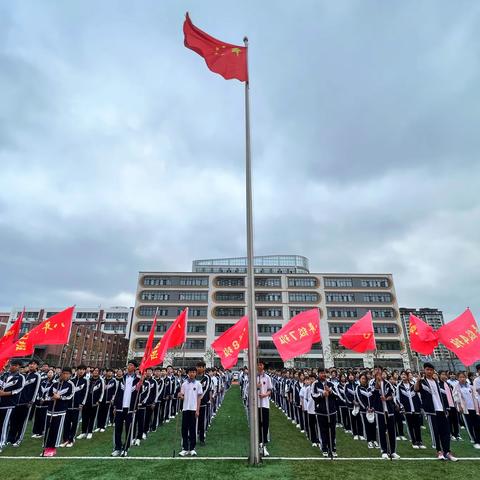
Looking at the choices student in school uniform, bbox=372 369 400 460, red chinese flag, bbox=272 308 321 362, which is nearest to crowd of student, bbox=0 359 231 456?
red chinese flag, bbox=272 308 321 362

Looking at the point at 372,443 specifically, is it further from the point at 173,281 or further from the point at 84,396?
the point at 173,281

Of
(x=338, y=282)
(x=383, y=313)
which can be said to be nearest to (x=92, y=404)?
(x=338, y=282)

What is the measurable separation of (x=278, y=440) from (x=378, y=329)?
188 feet

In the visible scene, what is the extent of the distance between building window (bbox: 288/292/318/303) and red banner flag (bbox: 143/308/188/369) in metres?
56.0

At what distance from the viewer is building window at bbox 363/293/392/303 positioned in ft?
208

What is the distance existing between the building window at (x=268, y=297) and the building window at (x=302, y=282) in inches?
126

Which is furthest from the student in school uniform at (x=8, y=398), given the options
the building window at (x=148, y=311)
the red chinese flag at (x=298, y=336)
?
the building window at (x=148, y=311)

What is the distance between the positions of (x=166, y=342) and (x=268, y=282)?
57.3 metres

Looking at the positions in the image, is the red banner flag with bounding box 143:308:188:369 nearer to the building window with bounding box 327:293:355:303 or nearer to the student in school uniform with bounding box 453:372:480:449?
the student in school uniform with bounding box 453:372:480:449

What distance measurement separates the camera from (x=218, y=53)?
32.8 ft

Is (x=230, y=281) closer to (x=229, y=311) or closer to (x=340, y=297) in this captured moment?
(x=229, y=311)

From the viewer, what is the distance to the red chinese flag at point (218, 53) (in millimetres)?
9820

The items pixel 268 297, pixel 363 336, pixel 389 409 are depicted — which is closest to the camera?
pixel 389 409

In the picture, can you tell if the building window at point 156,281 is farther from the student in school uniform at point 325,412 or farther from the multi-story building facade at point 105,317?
the student in school uniform at point 325,412
